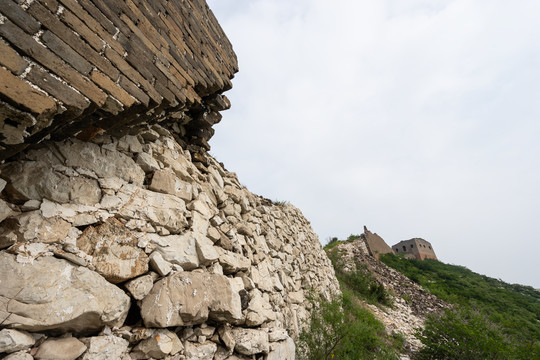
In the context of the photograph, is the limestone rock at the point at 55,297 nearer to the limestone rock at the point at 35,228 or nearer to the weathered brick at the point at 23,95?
the limestone rock at the point at 35,228

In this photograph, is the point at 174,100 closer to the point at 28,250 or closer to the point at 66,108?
the point at 66,108

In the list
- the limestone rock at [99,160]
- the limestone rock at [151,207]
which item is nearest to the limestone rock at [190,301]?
the limestone rock at [151,207]

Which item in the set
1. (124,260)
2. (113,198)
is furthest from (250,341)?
(113,198)

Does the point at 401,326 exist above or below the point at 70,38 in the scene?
below

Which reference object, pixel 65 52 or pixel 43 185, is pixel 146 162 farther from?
pixel 65 52

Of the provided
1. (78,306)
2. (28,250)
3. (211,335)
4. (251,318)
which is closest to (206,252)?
(211,335)

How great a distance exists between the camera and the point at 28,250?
1450mm

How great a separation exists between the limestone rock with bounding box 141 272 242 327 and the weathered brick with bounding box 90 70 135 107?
1.39m

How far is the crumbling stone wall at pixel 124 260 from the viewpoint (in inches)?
56.2

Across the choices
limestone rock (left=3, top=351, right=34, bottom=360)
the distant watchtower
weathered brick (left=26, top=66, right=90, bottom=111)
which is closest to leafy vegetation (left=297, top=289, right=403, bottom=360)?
limestone rock (left=3, top=351, right=34, bottom=360)

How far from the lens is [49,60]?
1.23 m

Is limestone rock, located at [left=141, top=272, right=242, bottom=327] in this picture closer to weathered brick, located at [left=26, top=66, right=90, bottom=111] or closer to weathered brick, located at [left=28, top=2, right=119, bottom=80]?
weathered brick, located at [left=26, top=66, right=90, bottom=111]

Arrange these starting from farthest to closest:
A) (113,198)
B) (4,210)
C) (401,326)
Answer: (401,326), (113,198), (4,210)

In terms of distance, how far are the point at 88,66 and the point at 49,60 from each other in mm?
187
